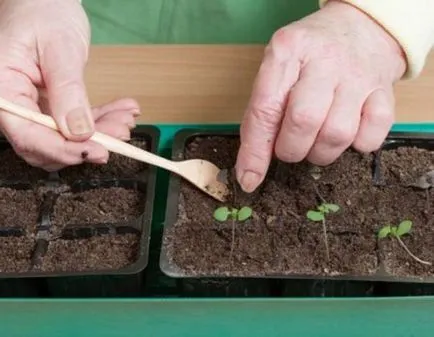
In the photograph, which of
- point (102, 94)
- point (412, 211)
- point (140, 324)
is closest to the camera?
point (140, 324)

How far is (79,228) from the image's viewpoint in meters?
0.85

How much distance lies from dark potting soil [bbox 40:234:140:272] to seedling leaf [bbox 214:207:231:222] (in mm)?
89

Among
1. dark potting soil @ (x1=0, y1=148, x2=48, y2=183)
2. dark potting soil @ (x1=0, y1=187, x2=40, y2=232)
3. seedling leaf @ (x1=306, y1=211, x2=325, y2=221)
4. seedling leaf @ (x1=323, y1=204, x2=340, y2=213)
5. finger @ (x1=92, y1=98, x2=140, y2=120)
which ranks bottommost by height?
dark potting soil @ (x1=0, y1=187, x2=40, y2=232)

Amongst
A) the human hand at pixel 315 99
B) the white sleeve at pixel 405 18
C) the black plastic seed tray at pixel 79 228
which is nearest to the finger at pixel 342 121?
the human hand at pixel 315 99

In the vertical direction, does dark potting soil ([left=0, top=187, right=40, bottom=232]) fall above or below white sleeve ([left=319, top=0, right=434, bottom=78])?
below

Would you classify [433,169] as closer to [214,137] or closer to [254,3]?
[214,137]

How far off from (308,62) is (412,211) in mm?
216

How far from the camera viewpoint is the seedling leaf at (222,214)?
84cm

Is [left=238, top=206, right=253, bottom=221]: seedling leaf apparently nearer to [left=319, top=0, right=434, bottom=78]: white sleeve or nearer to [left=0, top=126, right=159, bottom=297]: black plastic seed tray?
[left=0, top=126, right=159, bottom=297]: black plastic seed tray

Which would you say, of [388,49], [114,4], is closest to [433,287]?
[388,49]

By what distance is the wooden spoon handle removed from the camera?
0.80 m

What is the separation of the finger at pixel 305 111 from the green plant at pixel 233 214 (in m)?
0.09

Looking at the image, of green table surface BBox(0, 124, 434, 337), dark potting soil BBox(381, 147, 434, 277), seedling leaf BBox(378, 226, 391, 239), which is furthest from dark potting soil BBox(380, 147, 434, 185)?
green table surface BBox(0, 124, 434, 337)

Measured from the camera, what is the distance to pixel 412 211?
Result: 0.87m
